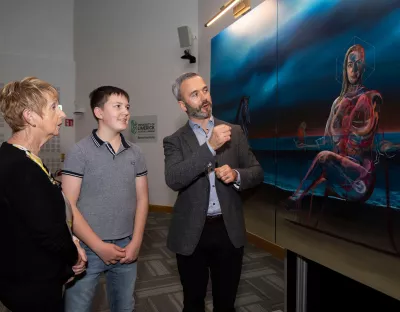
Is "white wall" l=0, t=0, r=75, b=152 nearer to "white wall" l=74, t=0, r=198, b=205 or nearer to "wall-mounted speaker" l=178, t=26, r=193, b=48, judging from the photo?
"white wall" l=74, t=0, r=198, b=205

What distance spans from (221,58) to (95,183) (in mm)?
1823

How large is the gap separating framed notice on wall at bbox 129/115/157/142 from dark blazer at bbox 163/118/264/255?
3985 millimetres

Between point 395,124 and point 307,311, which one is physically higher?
point 395,124

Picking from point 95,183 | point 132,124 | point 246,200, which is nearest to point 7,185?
point 95,183

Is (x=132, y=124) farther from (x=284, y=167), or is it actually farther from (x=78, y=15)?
(x=284, y=167)

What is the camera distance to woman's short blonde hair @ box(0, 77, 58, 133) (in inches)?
41.7

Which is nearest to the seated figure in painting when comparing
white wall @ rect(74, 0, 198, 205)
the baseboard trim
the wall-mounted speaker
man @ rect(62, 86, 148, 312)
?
man @ rect(62, 86, 148, 312)

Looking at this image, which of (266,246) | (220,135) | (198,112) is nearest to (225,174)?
(220,135)

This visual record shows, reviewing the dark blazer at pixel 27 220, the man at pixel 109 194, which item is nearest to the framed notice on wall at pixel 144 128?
the man at pixel 109 194

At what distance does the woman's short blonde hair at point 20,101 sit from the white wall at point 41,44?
5624 mm

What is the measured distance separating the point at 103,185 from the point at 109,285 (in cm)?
51

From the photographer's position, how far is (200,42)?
15.4ft

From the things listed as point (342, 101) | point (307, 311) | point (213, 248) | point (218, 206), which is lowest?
point (307, 311)

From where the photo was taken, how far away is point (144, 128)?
5551 millimetres
